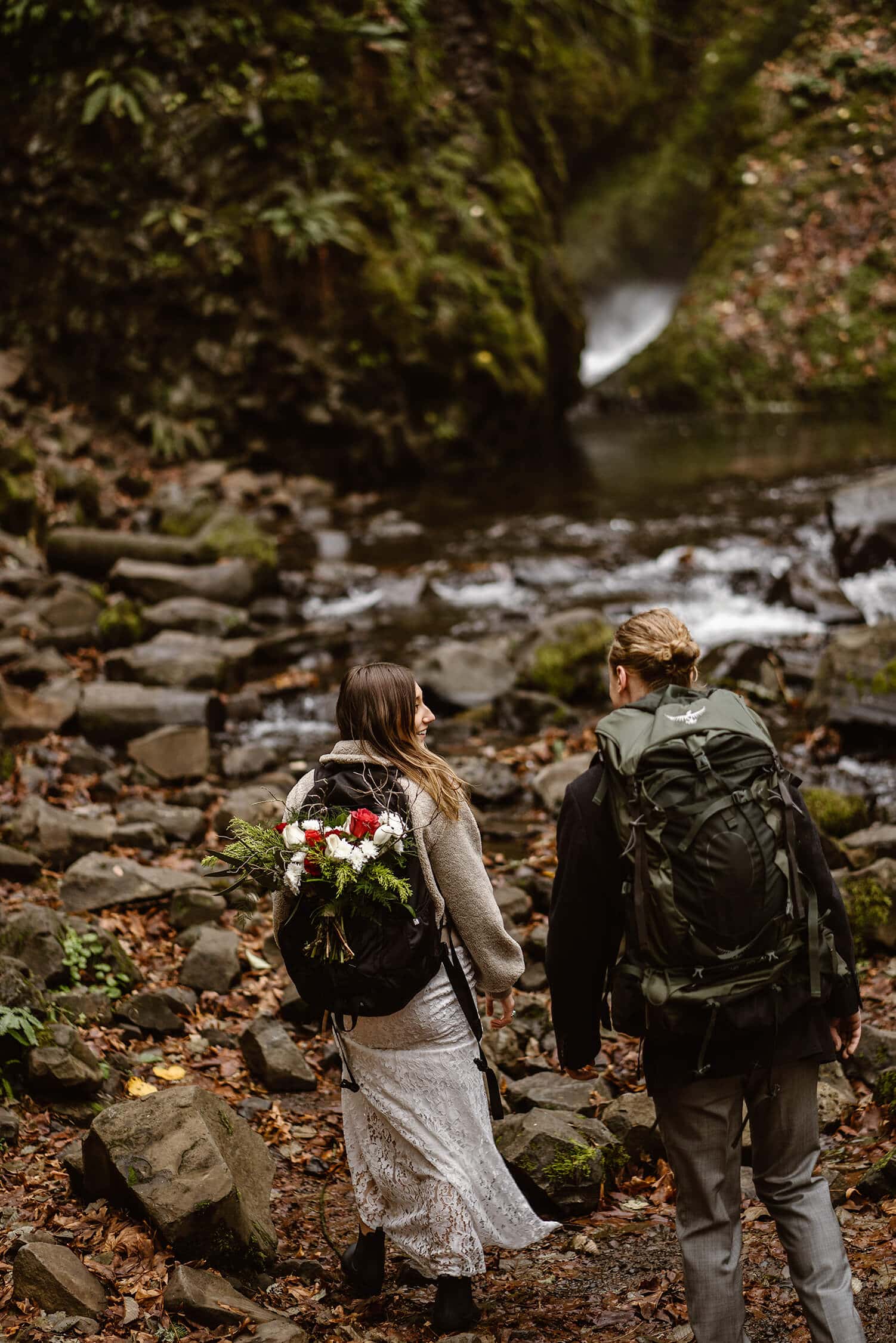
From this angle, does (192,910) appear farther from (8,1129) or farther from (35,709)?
(35,709)

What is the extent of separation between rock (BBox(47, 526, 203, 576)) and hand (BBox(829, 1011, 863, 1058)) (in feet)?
34.6

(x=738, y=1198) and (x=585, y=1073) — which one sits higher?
(x=738, y=1198)

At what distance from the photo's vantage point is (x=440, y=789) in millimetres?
3465

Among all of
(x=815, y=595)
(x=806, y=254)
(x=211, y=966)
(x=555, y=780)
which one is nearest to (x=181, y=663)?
(x=555, y=780)


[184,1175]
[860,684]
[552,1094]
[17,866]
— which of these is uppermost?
[184,1175]

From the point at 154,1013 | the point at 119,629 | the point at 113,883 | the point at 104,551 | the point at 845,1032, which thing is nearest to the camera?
the point at 845,1032

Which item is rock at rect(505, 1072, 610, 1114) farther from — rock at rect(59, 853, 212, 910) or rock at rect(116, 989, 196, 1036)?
rock at rect(59, 853, 212, 910)

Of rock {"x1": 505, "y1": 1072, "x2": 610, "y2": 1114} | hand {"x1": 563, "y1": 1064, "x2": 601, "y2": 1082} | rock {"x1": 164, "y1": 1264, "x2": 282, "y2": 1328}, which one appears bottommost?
hand {"x1": 563, "y1": 1064, "x2": 601, "y2": 1082}

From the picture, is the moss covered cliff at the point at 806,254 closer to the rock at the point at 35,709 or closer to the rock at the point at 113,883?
the rock at the point at 35,709

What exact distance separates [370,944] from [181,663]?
7023mm

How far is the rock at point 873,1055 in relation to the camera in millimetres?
4727

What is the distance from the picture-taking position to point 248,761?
27.9 feet

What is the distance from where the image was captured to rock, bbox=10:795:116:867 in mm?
6648

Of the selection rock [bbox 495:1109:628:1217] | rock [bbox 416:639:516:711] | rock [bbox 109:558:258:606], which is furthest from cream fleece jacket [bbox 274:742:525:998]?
rock [bbox 109:558:258:606]
